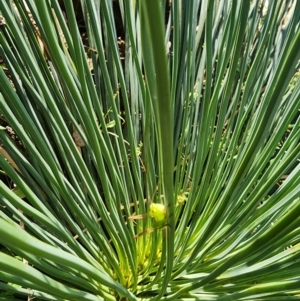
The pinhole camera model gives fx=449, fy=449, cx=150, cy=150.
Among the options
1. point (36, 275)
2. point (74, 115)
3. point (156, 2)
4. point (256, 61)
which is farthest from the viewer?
point (74, 115)

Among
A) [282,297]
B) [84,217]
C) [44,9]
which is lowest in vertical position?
A: [282,297]

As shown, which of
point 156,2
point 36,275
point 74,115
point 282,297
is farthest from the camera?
point 74,115

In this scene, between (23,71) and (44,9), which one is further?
(23,71)

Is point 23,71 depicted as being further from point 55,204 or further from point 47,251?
point 47,251

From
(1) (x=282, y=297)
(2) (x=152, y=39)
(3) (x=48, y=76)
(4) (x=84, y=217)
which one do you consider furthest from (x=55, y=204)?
(2) (x=152, y=39)

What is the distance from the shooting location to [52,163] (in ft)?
2.09

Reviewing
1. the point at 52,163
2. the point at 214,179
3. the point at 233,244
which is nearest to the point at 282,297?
the point at 233,244

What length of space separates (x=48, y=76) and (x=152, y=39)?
22.0 inches

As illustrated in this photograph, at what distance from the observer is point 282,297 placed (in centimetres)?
62

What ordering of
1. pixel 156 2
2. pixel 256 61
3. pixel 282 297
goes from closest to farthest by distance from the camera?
pixel 156 2 → pixel 282 297 → pixel 256 61

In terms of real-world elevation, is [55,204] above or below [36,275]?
above

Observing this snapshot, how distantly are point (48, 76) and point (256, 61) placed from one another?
14.0 inches

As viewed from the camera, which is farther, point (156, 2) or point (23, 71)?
point (23, 71)

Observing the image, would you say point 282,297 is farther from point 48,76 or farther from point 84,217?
point 48,76
